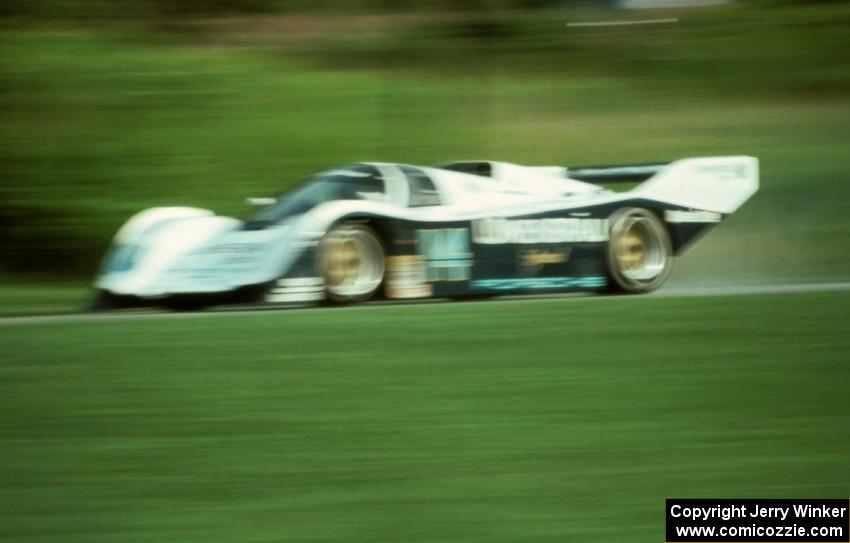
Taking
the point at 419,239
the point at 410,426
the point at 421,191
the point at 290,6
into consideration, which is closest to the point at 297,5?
the point at 290,6

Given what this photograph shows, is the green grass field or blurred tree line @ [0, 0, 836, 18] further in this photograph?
blurred tree line @ [0, 0, 836, 18]

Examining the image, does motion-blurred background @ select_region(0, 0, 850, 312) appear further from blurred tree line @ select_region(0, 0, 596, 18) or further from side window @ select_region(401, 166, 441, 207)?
side window @ select_region(401, 166, 441, 207)

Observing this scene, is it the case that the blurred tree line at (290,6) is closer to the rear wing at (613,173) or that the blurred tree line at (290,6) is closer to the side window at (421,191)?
the rear wing at (613,173)

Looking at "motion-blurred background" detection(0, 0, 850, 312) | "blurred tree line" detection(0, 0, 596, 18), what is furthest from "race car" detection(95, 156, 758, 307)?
"blurred tree line" detection(0, 0, 596, 18)

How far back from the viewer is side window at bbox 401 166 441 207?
29.2 feet

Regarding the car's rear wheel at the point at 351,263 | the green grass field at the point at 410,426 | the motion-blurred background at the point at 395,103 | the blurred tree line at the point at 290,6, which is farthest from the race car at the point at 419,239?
the blurred tree line at the point at 290,6

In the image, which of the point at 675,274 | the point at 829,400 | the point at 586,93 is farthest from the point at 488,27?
the point at 829,400

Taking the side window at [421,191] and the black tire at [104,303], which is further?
the side window at [421,191]

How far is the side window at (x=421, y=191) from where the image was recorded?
8.91 metres

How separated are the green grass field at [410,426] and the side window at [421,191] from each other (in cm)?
187

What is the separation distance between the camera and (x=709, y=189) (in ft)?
32.2

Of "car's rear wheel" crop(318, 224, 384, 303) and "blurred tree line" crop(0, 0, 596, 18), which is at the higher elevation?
"blurred tree line" crop(0, 0, 596, 18)

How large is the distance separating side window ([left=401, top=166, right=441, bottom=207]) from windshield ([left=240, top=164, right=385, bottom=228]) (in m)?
0.19

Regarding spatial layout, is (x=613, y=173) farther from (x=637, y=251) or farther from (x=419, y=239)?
(x=419, y=239)
